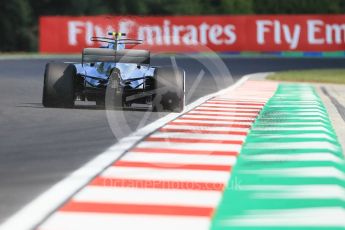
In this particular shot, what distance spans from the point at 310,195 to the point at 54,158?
3086 millimetres

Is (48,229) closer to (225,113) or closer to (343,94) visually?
(225,113)

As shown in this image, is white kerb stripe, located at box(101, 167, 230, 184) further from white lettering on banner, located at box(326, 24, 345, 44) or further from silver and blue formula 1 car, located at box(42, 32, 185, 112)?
white lettering on banner, located at box(326, 24, 345, 44)

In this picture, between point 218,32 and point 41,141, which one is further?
point 218,32

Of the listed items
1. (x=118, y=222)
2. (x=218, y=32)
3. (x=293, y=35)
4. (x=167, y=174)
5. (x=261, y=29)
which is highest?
(x=261, y=29)

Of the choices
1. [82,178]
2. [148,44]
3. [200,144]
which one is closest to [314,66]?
[148,44]

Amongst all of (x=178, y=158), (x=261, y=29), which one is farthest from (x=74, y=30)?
(x=178, y=158)

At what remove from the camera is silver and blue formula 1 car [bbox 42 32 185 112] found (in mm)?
14578

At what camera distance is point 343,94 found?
23219 millimetres

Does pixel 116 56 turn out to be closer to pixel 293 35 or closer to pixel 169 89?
pixel 169 89

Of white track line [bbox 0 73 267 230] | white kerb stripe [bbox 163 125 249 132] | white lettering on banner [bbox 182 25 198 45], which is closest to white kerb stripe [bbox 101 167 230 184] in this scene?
white track line [bbox 0 73 267 230]

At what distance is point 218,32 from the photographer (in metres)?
52.9

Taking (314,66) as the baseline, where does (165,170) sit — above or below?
below

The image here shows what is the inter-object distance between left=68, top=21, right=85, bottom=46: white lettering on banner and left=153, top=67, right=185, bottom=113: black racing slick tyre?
37.7 m

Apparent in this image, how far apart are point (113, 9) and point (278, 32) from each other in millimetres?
24681
